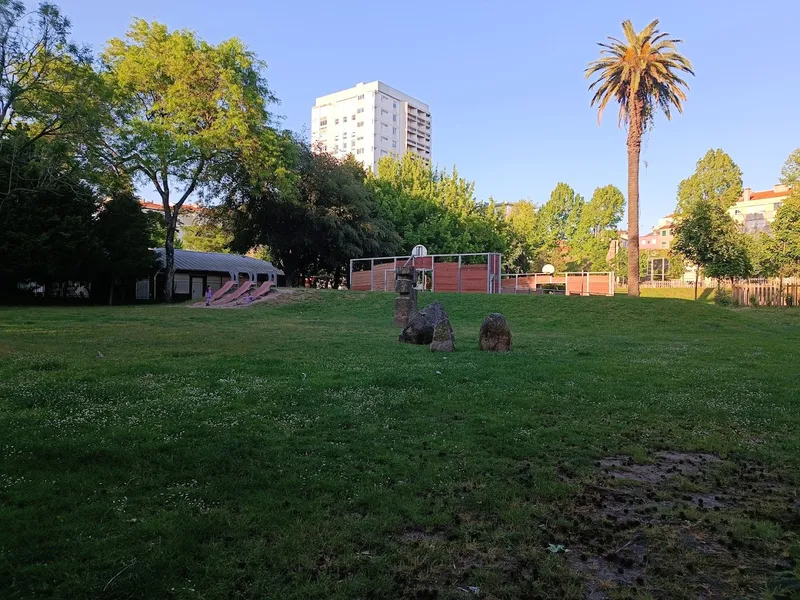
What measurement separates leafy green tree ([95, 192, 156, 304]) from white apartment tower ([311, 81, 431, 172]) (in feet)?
276

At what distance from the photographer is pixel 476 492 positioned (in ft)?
14.1

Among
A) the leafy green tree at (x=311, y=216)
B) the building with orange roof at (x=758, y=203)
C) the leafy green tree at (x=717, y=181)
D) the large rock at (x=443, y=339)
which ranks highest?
the building with orange roof at (x=758, y=203)

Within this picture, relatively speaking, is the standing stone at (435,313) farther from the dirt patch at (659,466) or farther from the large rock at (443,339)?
the dirt patch at (659,466)

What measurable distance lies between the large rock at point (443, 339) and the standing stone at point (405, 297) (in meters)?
6.74

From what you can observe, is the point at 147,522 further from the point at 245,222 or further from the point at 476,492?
the point at 245,222

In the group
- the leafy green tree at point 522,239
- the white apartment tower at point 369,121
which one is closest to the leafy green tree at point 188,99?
the leafy green tree at point 522,239

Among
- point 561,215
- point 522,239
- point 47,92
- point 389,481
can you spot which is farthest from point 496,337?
point 561,215

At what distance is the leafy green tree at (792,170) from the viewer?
3656 cm

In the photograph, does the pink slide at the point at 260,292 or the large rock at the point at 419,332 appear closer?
the large rock at the point at 419,332

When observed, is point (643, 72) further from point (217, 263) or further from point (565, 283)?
point (217, 263)

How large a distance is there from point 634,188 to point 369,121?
97.6 metres

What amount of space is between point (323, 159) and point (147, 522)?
4428 cm

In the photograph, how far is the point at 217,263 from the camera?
4903 centimetres

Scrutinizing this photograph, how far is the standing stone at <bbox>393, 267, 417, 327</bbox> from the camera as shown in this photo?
2038cm
